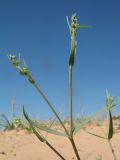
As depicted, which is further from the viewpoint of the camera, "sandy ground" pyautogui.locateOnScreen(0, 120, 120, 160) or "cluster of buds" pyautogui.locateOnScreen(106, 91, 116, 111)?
"sandy ground" pyautogui.locateOnScreen(0, 120, 120, 160)

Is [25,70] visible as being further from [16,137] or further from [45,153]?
[16,137]

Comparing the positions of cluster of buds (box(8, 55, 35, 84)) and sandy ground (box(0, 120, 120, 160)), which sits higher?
cluster of buds (box(8, 55, 35, 84))

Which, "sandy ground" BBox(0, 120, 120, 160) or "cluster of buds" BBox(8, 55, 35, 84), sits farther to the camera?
"sandy ground" BBox(0, 120, 120, 160)

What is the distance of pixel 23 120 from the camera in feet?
5.93

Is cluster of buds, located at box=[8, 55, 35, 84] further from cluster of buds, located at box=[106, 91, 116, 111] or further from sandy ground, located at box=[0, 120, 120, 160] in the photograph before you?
sandy ground, located at box=[0, 120, 120, 160]

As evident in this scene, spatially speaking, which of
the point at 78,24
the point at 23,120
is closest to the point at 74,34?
the point at 78,24

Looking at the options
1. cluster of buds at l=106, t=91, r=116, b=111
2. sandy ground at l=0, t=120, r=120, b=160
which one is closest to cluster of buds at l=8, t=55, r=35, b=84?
cluster of buds at l=106, t=91, r=116, b=111

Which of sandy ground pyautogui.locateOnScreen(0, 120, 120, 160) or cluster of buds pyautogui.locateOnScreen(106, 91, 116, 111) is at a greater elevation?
cluster of buds pyautogui.locateOnScreen(106, 91, 116, 111)

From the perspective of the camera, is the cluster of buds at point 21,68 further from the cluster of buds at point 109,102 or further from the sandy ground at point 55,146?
the sandy ground at point 55,146

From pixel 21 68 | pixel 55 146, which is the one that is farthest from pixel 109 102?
pixel 55 146

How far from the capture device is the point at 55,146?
607 centimetres

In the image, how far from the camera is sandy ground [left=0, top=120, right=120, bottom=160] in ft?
17.9

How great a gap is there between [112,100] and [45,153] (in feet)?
13.5

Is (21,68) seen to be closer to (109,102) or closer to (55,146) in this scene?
(109,102)
